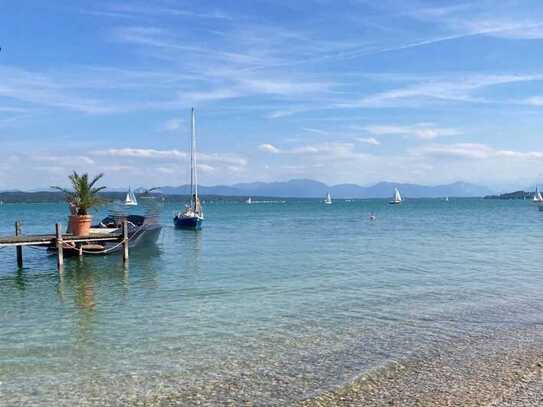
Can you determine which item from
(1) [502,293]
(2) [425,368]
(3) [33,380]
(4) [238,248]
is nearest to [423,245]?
(4) [238,248]

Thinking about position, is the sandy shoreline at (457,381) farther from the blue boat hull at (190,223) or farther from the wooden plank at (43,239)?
the blue boat hull at (190,223)

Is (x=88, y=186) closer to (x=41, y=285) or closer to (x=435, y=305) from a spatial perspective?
(x=41, y=285)

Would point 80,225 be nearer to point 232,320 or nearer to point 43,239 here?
point 43,239

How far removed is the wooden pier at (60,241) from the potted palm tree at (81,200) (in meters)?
0.68

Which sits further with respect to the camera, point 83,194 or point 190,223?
point 190,223

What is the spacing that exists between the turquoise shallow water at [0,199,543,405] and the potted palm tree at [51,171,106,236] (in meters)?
2.00

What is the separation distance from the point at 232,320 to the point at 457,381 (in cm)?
647

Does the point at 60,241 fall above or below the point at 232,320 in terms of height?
above

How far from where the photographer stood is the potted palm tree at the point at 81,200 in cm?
2834

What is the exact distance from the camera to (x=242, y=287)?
2014cm

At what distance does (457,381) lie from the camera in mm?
9430

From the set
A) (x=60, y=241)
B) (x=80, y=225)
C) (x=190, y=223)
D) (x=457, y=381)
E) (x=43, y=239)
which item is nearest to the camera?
(x=457, y=381)

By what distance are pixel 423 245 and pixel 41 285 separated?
2607cm

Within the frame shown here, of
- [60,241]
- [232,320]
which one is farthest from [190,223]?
[232,320]
